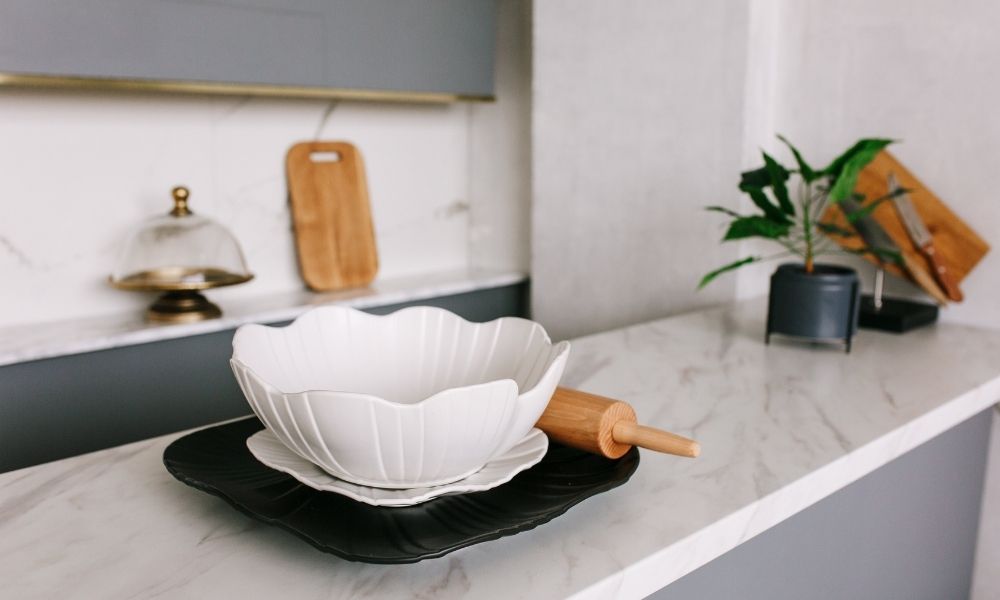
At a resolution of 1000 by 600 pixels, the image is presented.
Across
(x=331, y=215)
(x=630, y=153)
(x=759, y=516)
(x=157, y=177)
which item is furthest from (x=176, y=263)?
(x=759, y=516)

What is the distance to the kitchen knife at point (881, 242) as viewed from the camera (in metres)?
1.53

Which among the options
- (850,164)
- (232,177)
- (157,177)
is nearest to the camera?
(850,164)

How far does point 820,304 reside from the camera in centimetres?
136

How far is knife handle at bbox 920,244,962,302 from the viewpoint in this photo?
153 cm

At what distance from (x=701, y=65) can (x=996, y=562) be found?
3.87 ft

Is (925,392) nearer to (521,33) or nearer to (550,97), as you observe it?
(550,97)

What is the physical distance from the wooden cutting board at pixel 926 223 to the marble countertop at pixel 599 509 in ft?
1.23

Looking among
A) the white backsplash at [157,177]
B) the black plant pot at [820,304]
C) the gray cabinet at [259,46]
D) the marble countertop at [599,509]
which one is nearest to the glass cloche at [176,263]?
the white backsplash at [157,177]

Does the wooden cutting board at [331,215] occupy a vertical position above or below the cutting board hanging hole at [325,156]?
below

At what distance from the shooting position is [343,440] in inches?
26.2

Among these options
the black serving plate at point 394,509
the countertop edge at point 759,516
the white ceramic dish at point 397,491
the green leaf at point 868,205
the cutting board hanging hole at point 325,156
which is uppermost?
the cutting board hanging hole at point 325,156

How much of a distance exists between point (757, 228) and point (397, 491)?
924mm

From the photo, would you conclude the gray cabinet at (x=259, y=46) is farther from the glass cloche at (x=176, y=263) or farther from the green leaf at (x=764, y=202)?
the green leaf at (x=764, y=202)

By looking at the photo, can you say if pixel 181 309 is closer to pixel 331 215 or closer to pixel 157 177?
pixel 157 177
